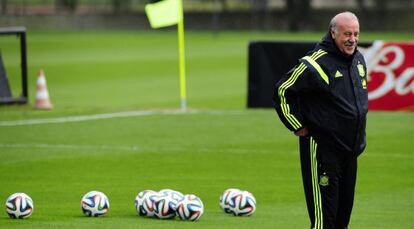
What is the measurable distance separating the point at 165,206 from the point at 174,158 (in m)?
5.21

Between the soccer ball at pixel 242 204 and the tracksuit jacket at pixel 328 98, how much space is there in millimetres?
2687

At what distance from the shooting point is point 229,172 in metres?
15.1

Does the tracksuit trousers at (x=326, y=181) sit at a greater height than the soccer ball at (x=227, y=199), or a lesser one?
greater

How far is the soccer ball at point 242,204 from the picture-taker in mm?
11469

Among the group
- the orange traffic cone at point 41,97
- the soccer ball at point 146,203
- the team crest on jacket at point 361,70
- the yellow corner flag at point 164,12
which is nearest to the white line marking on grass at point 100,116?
the orange traffic cone at point 41,97

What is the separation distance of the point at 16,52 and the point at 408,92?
1559 centimetres

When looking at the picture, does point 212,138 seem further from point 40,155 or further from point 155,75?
point 155,75

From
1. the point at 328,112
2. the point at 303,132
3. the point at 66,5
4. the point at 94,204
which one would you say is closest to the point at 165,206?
the point at 94,204

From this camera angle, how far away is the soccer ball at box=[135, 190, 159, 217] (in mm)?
11180

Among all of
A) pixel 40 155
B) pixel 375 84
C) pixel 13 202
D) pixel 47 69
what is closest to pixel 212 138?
pixel 40 155

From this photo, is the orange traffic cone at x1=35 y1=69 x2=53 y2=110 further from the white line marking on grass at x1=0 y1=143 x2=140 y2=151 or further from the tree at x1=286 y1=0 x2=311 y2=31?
the tree at x1=286 y1=0 x2=311 y2=31

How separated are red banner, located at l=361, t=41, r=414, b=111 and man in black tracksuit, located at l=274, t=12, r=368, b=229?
13177 mm

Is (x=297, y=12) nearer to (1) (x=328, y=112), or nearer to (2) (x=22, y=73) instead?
(2) (x=22, y=73)

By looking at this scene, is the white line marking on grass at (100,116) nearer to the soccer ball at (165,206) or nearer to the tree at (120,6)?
the soccer ball at (165,206)
